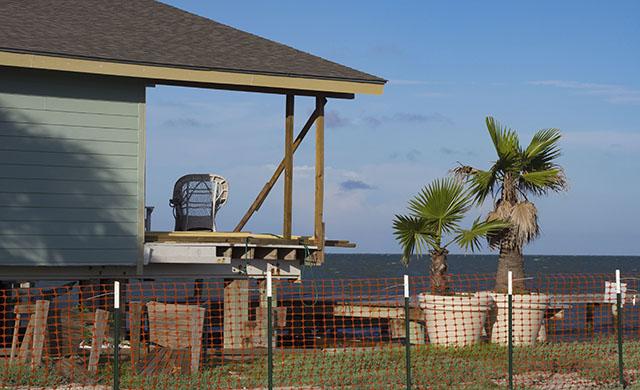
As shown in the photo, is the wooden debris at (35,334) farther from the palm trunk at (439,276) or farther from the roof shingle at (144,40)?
the palm trunk at (439,276)

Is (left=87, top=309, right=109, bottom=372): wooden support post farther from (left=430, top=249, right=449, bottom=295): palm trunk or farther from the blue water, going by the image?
the blue water

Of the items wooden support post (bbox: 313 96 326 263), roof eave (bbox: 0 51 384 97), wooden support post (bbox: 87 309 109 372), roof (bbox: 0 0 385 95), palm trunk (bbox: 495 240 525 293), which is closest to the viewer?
wooden support post (bbox: 87 309 109 372)

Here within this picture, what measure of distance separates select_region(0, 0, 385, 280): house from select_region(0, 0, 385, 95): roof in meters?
0.04

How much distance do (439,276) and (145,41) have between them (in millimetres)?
6613

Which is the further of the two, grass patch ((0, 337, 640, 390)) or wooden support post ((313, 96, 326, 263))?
wooden support post ((313, 96, 326, 263))

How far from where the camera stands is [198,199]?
66.4 ft

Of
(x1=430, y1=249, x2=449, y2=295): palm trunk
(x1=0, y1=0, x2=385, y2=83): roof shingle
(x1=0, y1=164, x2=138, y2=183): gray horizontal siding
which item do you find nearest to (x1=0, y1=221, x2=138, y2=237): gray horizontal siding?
(x1=0, y1=164, x2=138, y2=183): gray horizontal siding

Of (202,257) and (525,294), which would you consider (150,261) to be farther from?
(525,294)

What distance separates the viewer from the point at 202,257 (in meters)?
18.5

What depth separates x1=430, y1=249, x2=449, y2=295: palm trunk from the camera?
1870 centimetres

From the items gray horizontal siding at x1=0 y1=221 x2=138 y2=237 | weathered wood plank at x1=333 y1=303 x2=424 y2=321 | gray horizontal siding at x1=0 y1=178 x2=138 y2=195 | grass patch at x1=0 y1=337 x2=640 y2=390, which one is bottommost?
grass patch at x1=0 y1=337 x2=640 y2=390

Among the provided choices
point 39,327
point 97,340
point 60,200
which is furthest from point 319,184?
point 39,327

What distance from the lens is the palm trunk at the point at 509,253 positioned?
1966cm

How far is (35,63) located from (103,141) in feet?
5.84
